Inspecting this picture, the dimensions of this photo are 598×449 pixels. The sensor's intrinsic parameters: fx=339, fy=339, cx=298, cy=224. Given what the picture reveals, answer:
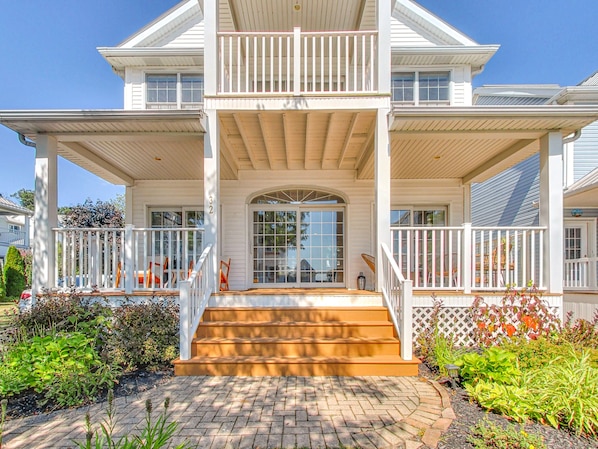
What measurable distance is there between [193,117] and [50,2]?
8872mm

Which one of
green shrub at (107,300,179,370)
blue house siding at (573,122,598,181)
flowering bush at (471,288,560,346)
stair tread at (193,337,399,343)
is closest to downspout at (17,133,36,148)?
green shrub at (107,300,179,370)

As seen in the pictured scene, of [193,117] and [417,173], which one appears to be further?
[417,173]

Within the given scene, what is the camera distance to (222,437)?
2760 mm

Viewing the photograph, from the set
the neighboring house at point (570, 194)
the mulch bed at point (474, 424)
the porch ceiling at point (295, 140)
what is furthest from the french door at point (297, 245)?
the mulch bed at point (474, 424)

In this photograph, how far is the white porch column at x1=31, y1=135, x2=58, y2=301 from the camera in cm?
530

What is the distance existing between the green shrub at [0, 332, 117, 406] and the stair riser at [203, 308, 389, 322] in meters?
1.53

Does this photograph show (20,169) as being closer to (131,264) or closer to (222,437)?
(131,264)

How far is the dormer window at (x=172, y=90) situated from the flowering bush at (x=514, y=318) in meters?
7.46

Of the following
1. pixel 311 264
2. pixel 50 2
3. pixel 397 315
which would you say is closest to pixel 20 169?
pixel 50 2

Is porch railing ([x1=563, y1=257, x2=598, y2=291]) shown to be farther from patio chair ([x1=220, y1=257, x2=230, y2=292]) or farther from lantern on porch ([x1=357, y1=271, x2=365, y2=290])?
patio chair ([x1=220, y1=257, x2=230, y2=292])

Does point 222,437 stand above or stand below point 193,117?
below

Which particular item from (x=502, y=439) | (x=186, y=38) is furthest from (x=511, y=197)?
(x=186, y=38)

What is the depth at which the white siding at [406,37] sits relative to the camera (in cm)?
844

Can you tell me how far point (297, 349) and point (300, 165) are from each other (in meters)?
4.76
